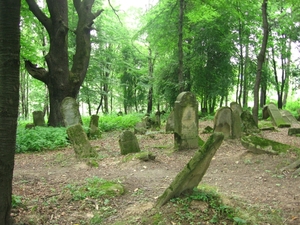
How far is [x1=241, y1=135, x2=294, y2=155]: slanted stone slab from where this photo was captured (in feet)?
23.1

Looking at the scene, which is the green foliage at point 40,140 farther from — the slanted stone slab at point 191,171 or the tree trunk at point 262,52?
the tree trunk at point 262,52

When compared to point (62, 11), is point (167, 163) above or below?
below

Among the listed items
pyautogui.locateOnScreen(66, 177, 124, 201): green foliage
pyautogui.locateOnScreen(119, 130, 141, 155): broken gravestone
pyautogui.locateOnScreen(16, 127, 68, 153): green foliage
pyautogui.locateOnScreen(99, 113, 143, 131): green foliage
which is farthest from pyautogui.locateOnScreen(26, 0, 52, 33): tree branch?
pyautogui.locateOnScreen(66, 177, 124, 201): green foliage

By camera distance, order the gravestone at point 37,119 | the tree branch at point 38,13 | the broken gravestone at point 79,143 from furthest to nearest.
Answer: the gravestone at point 37,119, the tree branch at point 38,13, the broken gravestone at point 79,143

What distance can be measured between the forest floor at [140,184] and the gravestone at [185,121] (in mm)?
381

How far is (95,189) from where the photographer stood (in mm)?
4723

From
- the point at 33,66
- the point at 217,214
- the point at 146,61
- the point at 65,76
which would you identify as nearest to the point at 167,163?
the point at 217,214

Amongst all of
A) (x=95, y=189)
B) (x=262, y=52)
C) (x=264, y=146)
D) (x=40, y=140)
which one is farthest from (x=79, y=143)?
(x=262, y=52)

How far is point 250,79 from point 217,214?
1783 cm

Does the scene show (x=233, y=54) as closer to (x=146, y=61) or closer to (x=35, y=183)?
(x=146, y=61)

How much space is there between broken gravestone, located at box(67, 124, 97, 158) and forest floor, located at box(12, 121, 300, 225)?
1.07 ft

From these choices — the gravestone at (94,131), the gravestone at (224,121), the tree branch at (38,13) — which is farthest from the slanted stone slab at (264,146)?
the tree branch at (38,13)

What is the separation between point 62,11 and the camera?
13102 mm

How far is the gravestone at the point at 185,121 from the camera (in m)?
8.33
